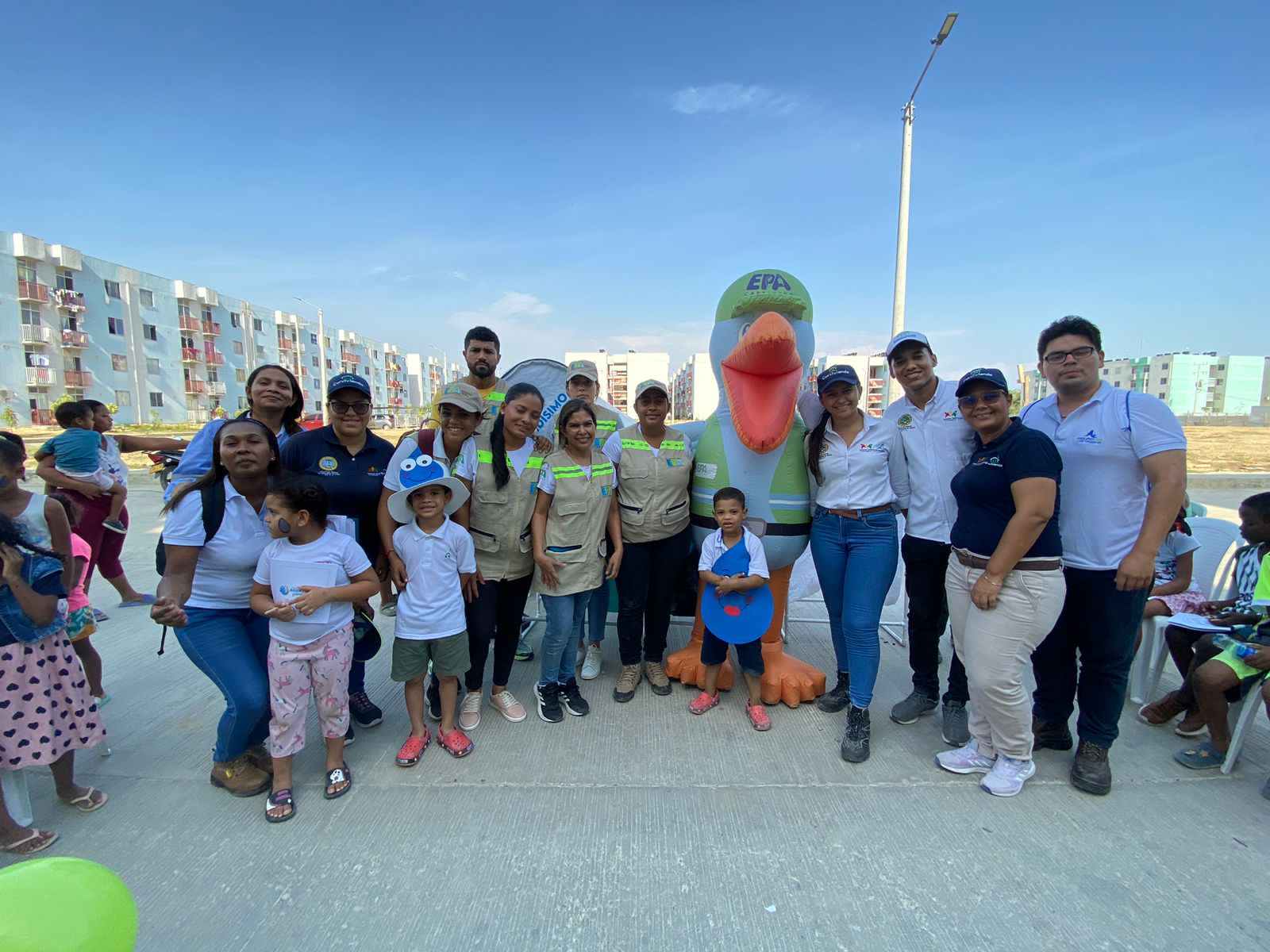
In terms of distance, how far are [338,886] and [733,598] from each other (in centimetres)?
186

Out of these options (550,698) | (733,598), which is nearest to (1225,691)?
(733,598)

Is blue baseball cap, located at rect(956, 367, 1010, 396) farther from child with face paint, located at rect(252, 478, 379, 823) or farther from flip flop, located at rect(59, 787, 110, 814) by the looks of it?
flip flop, located at rect(59, 787, 110, 814)

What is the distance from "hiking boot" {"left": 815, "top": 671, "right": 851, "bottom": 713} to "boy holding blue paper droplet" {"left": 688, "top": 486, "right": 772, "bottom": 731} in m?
0.31

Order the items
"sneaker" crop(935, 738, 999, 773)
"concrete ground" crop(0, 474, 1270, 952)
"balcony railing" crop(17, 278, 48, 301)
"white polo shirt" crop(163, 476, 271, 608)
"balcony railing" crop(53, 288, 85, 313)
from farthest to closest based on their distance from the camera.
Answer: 1. "balcony railing" crop(53, 288, 85, 313)
2. "balcony railing" crop(17, 278, 48, 301)
3. "sneaker" crop(935, 738, 999, 773)
4. "white polo shirt" crop(163, 476, 271, 608)
5. "concrete ground" crop(0, 474, 1270, 952)

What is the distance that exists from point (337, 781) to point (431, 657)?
55cm

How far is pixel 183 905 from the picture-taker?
1.77 m

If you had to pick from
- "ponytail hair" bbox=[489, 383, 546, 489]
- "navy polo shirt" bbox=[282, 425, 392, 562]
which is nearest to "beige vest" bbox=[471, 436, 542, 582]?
"ponytail hair" bbox=[489, 383, 546, 489]

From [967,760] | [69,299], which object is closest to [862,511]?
[967,760]

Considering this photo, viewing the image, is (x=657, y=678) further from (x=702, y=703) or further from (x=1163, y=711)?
(x=1163, y=711)

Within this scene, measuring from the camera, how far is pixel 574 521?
2750mm

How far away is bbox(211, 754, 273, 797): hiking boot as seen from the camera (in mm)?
2291

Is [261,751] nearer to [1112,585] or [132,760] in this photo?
[132,760]

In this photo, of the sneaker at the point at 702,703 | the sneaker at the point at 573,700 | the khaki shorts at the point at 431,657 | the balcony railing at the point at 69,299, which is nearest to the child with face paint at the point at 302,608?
the khaki shorts at the point at 431,657

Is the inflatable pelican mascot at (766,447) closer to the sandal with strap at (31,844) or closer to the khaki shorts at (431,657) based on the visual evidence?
the khaki shorts at (431,657)
